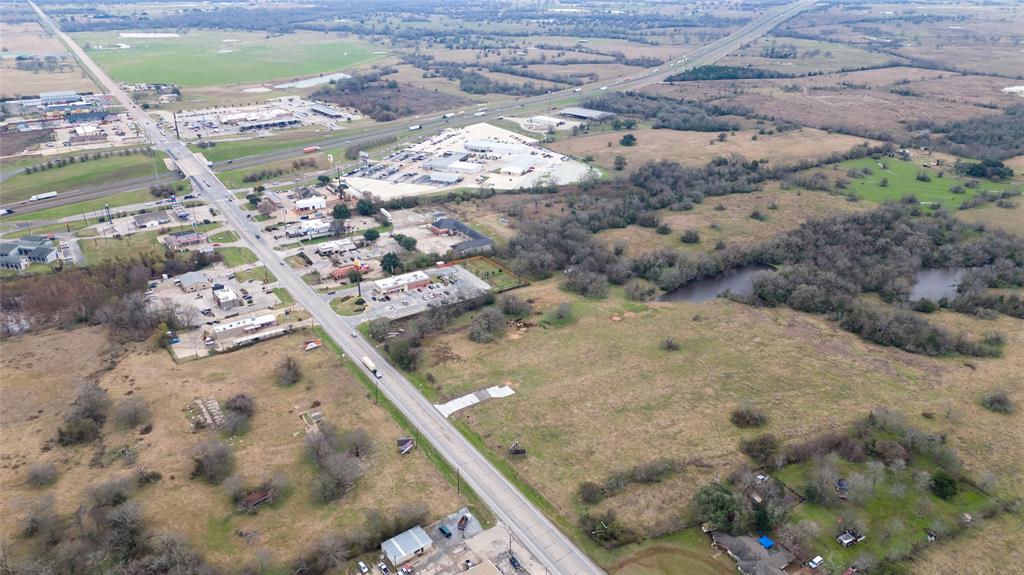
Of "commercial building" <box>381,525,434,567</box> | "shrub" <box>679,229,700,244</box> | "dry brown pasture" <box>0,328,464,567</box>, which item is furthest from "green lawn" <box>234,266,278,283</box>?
"shrub" <box>679,229,700,244</box>

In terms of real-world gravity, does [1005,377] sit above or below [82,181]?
below

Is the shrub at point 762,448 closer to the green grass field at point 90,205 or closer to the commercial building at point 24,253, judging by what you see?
the commercial building at point 24,253

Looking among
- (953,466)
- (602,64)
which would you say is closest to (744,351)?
(953,466)

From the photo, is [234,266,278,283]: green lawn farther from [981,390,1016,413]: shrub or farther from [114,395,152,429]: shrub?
[981,390,1016,413]: shrub

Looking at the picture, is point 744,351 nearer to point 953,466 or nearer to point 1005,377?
point 953,466

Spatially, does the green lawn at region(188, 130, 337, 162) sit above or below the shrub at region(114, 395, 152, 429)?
above

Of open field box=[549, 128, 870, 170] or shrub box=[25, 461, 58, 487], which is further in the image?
open field box=[549, 128, 870, 170]

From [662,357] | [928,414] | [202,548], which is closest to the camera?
[202,548]
